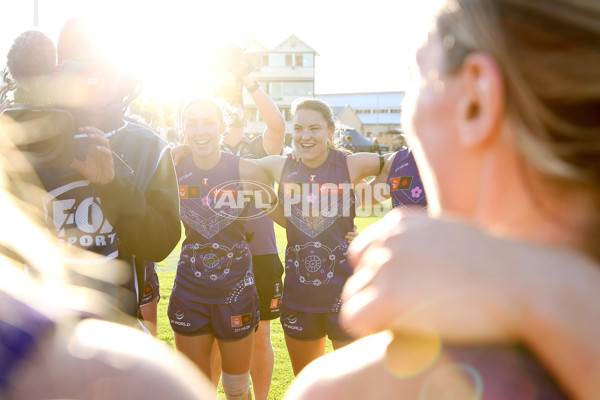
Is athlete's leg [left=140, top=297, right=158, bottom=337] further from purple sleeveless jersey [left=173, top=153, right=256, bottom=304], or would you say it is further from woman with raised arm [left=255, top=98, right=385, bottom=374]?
woman with raised arm [left=255, top=98, right=385, bottom=374]

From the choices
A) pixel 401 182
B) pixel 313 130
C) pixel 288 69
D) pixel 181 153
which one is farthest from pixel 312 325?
pixel 288 69

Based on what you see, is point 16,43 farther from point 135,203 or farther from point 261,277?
point 261,277

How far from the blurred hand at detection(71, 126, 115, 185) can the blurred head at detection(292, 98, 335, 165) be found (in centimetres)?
265

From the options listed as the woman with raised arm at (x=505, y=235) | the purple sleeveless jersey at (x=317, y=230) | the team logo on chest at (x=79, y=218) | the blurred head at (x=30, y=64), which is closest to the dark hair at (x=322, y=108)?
the purple sleeveless jersey at (x=317, y=230)

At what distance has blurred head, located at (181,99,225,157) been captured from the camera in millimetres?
4277

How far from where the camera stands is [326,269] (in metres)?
4.12

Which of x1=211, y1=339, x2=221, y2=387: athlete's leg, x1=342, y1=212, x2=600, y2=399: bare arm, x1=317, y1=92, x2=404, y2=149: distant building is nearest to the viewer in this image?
x1=342, y1=212, x2=600, y2=399: bare arm

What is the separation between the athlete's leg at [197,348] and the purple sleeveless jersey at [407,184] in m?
2.04

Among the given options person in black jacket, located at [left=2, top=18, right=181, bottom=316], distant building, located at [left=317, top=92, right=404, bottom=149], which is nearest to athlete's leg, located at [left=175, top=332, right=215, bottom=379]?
person in black jacket, located at [left=2, top=18, right=181, bottom=316]

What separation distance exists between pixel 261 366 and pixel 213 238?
1.44 metres

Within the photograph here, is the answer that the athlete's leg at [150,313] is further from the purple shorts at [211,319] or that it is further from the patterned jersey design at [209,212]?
the patterned jersey design at [209,212]

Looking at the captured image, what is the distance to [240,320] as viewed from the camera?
398 cm

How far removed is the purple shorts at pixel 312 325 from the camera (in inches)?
159

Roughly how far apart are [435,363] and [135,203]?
1.64 metres
